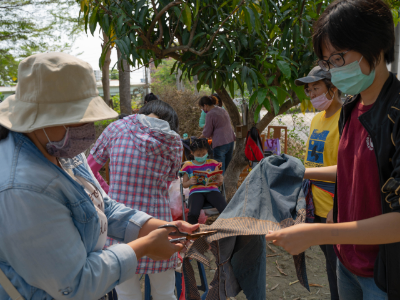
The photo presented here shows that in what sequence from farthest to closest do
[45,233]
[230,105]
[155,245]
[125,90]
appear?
[125,90], [230,105], [155,245], [45,233]

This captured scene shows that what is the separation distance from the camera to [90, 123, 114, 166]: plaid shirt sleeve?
238cm

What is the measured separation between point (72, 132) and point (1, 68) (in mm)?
11892

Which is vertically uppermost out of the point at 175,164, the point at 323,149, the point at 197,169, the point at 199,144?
the point at 323,149

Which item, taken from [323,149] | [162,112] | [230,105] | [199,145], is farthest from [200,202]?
[323,149]

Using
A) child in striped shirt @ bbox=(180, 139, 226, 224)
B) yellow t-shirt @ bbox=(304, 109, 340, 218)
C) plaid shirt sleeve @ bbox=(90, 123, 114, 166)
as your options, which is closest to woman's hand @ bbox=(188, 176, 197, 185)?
child in striped shirt @ bbox=(180, 139, 226, 224)

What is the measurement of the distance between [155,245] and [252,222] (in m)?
0.48

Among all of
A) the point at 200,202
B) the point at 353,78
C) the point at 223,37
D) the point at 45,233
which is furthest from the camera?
the point at 200,202

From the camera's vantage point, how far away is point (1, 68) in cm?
1074

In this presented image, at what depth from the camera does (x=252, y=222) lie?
152 centimetres

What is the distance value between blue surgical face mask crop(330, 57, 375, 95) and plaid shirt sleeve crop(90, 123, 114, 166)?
1.66 metres

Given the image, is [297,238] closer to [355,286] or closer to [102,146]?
[355,286]

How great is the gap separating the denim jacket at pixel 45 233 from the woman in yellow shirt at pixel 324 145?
1618 mm

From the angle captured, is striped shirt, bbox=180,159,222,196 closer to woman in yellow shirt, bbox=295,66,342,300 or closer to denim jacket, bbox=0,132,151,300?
woman in yellow shirt, bbox=295,66,342,300

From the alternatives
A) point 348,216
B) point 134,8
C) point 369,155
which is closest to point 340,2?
point 369,155
